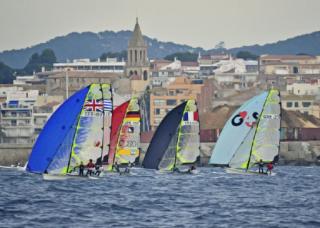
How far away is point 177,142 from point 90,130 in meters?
12.8

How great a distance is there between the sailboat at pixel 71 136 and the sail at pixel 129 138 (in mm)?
13453

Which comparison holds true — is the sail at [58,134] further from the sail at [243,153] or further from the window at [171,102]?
the window at [171,102]

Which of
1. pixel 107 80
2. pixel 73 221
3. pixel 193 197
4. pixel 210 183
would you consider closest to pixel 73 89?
pixel 107 80

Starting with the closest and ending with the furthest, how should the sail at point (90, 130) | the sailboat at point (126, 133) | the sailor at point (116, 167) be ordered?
the sail at point (90, 130)
the sailor at point (116, 167)
the sailboat at point (126, 133)

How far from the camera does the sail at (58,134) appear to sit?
6384 centimetres

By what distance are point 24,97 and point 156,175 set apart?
87184mm

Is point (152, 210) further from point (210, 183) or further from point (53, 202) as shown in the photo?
point (210, 183)

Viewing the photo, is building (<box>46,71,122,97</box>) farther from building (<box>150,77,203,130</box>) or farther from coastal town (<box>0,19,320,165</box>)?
building (<box>150,77,203,130</box>)

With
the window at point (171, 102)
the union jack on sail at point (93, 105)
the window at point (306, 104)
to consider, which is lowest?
the window at point (306, 104)

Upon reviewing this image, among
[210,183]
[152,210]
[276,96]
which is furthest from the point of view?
[276,96]

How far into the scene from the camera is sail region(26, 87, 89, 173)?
209 feet

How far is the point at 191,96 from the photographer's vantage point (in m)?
157

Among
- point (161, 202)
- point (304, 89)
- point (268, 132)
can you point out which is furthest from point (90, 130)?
point (304, 89)

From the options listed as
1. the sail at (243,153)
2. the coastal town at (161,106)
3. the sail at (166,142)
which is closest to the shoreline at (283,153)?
the coastal town at (161,106)
